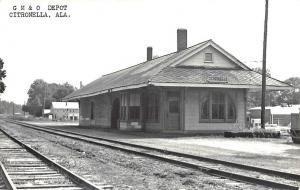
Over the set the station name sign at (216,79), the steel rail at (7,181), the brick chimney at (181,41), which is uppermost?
the brick chimney at (181,41)

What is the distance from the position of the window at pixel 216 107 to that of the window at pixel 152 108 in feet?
9.27

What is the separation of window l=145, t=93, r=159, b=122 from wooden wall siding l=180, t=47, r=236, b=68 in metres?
2.83

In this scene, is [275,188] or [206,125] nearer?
[275,188]

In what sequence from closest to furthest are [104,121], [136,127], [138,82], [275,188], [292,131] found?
1. [275,188]
2. [292,131]
3. [138,82]
4. [136,127]
5. [104,121]

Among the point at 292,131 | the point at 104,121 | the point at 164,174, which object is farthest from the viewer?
the point at 104,121

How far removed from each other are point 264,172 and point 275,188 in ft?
6.43

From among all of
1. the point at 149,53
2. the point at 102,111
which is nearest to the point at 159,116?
the point at 149,53

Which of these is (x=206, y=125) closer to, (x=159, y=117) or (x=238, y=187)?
(x=159, y=117)

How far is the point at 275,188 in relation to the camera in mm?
A: 7883

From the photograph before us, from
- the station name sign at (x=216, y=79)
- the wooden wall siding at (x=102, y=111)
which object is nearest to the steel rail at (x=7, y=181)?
the station name sign at (x=216, y=79)

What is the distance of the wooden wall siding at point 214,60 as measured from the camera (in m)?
28.0

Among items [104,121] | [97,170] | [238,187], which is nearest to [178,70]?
[104,121]

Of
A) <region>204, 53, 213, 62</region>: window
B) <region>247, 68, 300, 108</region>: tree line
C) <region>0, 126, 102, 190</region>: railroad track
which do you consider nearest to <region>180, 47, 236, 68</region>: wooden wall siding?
<region>204, 53, 213, 62</region>: window

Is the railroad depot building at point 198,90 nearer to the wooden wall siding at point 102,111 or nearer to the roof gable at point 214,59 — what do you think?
the roof gable at point 214,59
